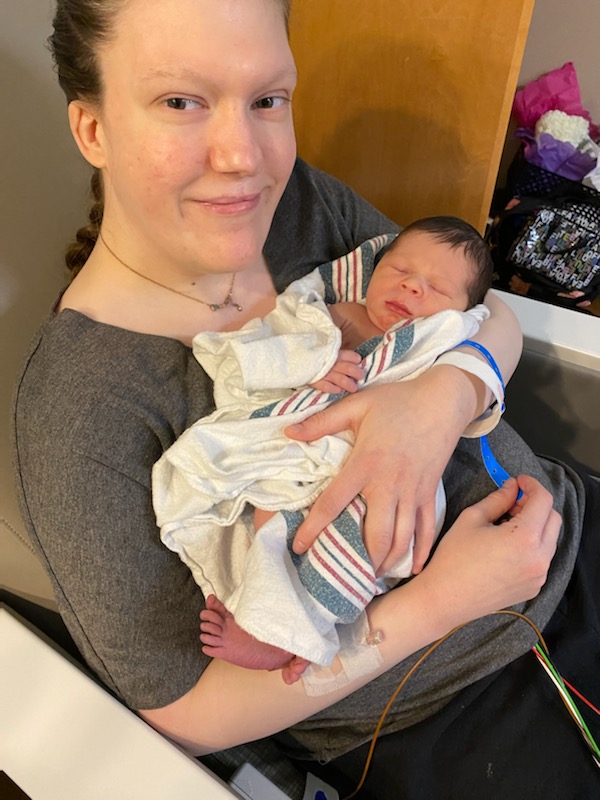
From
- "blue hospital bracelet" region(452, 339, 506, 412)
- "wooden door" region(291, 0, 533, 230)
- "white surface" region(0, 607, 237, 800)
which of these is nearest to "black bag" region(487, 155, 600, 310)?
"wooden door" region(291, 0, 533, 230)

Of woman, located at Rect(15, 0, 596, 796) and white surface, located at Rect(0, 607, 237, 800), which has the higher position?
woman, located at Rect(15, 0, 596, 796)

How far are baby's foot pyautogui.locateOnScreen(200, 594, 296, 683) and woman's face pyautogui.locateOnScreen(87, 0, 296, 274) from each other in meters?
0.44

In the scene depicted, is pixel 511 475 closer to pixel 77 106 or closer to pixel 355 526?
pixel 355 526

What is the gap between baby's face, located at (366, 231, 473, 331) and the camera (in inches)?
36.2

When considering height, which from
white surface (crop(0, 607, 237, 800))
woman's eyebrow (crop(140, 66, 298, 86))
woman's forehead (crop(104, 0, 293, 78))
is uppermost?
woman's forehead (crop(104, 0, 293, 78))

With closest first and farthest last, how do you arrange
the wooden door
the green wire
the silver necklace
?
the green wire → the silver necklace → the wooden door

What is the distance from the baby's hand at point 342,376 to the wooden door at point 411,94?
834 millimetres

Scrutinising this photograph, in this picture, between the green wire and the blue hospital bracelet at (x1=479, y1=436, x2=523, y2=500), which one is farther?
the blue hospital bracelet at (x1=479, y1=436, x2=523, y2=500)

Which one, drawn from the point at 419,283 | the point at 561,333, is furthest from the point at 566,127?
the point at 419,283

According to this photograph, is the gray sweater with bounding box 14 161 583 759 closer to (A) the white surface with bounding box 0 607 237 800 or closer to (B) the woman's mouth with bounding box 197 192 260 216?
(A) the white surface with bounding box 0 607 237 800

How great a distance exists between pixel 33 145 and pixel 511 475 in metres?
0.87

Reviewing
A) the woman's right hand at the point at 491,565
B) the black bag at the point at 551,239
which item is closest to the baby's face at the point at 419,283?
the woman's right hand at the point at 491,565

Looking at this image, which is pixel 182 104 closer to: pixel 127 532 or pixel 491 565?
pixel 127 532

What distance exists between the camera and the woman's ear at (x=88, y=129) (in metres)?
0.74
